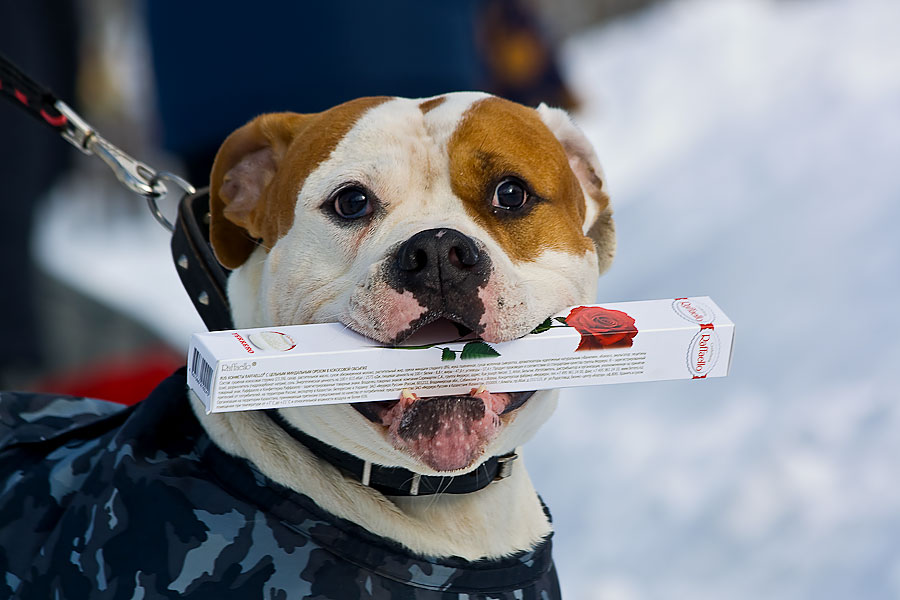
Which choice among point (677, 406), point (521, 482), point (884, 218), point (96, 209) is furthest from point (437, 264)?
point (96, 209)

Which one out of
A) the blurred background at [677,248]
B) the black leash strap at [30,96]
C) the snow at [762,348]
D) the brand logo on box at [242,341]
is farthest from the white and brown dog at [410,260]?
the snow at [762,348]

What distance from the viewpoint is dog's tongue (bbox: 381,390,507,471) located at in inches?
61.6

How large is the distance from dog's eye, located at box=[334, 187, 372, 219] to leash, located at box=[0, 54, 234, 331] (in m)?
0.33

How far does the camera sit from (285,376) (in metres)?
1.48

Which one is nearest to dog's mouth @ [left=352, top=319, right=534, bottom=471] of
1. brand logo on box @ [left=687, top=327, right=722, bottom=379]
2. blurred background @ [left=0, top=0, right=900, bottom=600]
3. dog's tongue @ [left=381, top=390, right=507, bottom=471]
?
dog's tongue @ [left=381, top=390, right=507, bottom=471]

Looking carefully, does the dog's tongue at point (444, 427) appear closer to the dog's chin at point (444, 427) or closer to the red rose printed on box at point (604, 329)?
the dog's chin at point (444, 427)

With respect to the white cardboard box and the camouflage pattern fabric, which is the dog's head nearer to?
the white cardboard box

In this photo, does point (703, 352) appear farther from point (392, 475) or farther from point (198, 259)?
point (198, 259)

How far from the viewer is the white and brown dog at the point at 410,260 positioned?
1583 millimetres

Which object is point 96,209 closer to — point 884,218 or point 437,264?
point 884,218

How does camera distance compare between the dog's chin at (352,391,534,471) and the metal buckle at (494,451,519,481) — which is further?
the metal buckle at (494,451,519,481)

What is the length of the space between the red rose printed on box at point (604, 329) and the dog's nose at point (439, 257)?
0.62ft

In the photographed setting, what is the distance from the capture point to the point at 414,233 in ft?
5.39

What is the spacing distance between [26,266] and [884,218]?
4.29 m
